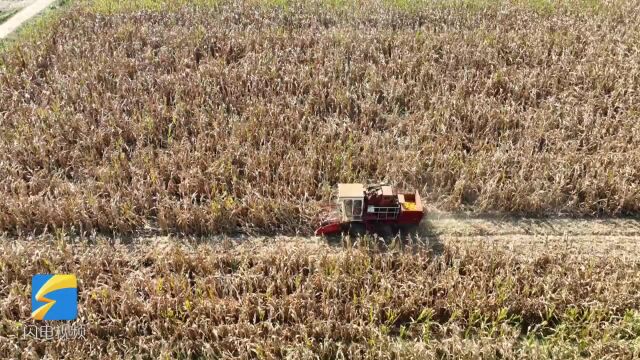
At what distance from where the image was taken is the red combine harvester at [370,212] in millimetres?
7082

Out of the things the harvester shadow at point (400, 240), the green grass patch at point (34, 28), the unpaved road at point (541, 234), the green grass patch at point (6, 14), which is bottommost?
the unpaved road at point (541, 234)

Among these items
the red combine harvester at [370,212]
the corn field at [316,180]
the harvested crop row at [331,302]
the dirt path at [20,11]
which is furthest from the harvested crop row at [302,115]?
the dirt path at [20,11]

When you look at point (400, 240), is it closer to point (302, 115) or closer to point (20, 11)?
point (302, 115)

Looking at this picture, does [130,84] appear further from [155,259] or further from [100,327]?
[100,327]

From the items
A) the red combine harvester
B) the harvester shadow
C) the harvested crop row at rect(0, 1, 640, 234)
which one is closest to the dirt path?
the harvested crop row at rect(0, 1, 640, 234)

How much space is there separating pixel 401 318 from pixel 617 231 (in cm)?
361

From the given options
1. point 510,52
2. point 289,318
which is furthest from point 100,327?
point 510,52

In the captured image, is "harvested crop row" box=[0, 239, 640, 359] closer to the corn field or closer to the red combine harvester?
the corn field

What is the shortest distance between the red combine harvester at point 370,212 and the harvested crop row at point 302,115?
0.51m

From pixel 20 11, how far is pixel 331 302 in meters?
13.2

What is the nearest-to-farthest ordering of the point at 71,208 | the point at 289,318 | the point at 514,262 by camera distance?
the point at 289,318, the point at 514,262, the point at 71,208

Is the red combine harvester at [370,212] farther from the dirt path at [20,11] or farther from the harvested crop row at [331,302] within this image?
the dirt path at [20,11]

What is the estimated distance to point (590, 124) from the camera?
941 centimetres

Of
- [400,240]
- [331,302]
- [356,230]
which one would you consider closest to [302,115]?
[356,230]
